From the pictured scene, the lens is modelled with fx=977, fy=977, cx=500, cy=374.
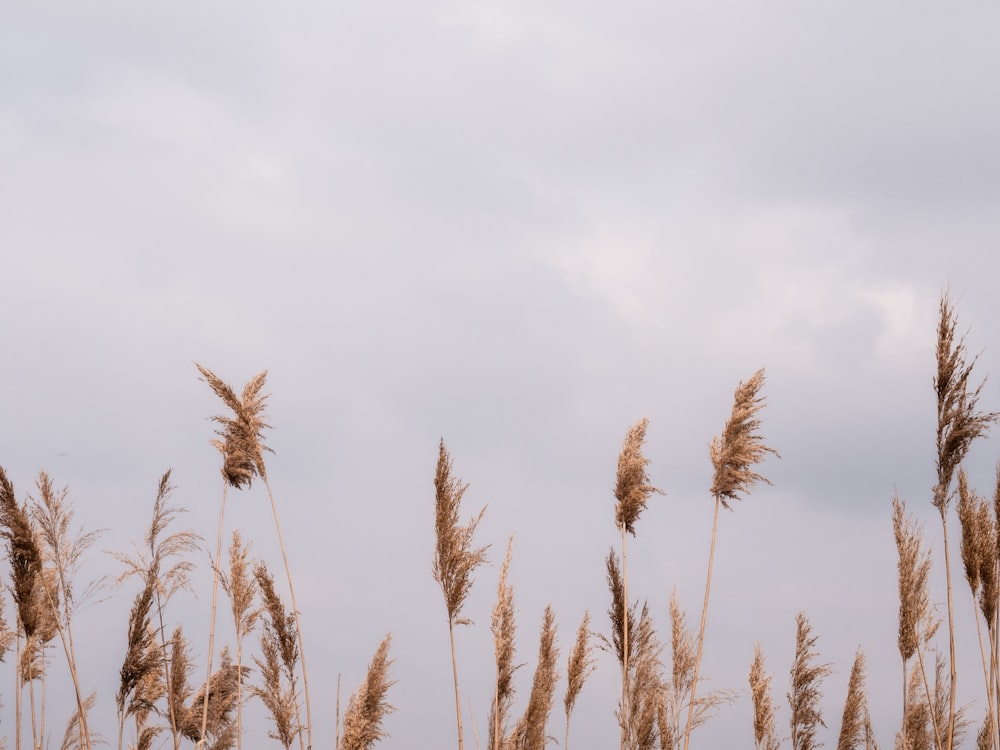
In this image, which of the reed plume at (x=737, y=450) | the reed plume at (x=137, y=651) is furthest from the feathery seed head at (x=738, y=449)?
the reed plume at (x=137, y=651)

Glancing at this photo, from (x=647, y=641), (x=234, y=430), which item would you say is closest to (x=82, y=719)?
(x=234, y=430)

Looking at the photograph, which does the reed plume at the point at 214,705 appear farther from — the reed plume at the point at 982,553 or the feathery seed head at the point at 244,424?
the reed plume at the point at 982,553

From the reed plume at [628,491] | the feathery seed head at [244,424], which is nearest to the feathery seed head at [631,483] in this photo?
the reed plume at [628,491]

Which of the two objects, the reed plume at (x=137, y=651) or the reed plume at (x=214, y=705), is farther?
the reed plume at (x=214, y=705)

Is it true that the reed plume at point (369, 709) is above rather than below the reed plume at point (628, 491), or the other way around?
below

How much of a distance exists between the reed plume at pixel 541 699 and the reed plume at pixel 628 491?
26.7 inches

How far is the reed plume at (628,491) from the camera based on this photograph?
7195 millimetres

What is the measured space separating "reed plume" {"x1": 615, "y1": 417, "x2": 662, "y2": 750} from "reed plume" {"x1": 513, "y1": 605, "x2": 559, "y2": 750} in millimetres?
678

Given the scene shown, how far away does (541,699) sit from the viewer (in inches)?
299

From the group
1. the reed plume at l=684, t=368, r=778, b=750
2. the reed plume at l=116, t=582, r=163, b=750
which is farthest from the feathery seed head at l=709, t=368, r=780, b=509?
the reed plume at l=116, t=582, r=163, b=750

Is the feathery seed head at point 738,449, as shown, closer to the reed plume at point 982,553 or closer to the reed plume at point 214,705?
the reed plume at point 982,553

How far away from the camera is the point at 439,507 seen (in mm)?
6074

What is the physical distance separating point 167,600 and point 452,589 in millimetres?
2395

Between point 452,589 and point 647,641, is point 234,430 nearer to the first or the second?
point 452,589
